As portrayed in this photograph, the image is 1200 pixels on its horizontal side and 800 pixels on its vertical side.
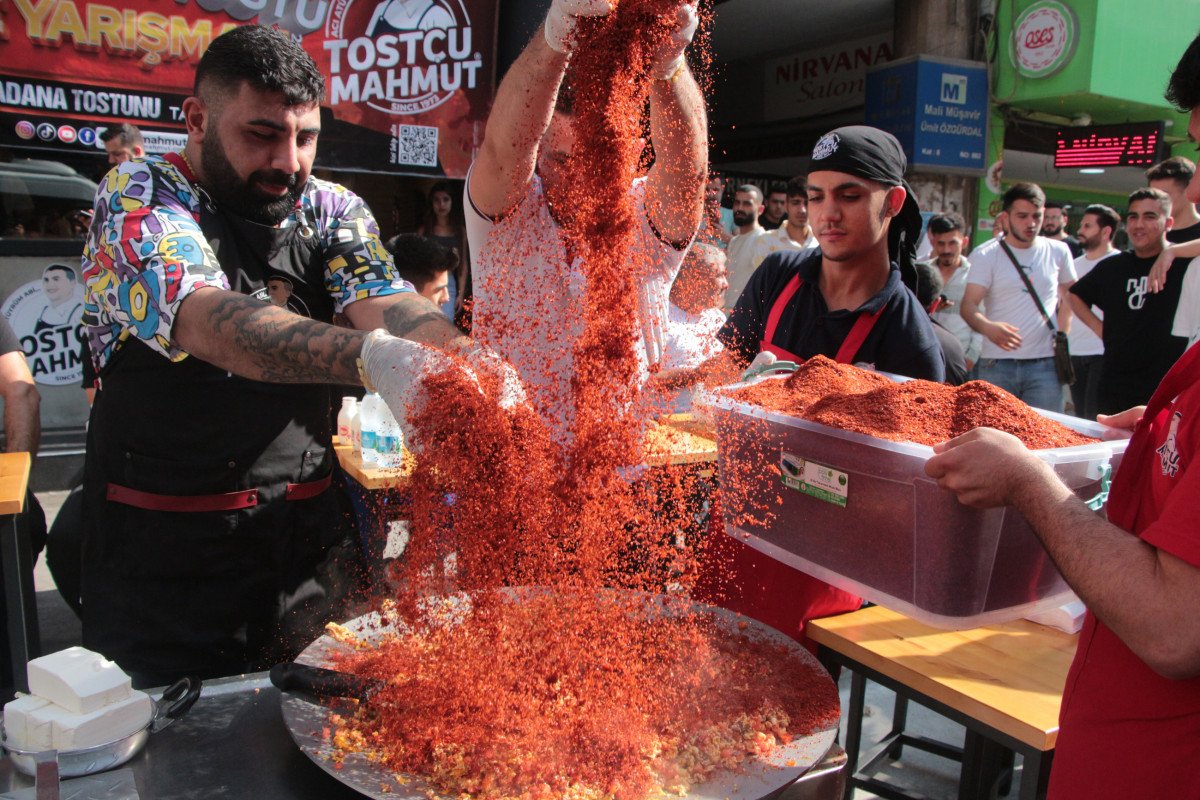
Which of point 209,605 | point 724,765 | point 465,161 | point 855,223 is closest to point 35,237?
point 465,161

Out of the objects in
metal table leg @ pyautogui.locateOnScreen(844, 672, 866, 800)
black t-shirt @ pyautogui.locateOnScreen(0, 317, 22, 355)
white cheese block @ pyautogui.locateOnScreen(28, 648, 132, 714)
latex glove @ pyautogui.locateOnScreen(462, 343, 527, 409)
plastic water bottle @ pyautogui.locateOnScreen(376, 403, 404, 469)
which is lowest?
metal table leg @ pyautogui.locateOnScreen(844, 672, 866, 800)

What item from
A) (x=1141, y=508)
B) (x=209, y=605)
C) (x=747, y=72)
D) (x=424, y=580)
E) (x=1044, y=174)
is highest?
(x=747, y=72)

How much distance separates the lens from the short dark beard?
5.10ft

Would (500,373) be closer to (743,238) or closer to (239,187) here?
(239,187)

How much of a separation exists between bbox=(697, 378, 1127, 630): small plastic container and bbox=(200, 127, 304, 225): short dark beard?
926 mm

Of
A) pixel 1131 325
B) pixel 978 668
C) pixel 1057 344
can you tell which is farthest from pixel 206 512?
pixel 1057 344

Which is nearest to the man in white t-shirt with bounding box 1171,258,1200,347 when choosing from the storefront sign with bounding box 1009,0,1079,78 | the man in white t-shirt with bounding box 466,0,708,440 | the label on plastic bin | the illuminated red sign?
the man in white t-shirt with bounding box 466,0,708,440

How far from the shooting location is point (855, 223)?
2156 millimetres

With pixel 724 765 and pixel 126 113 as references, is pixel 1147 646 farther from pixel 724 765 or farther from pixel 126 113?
pixel 126 113

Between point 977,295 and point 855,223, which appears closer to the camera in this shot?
point 855,223

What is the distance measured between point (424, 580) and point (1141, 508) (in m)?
0.94

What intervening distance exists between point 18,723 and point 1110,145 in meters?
9.73

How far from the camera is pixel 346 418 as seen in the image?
134 inches

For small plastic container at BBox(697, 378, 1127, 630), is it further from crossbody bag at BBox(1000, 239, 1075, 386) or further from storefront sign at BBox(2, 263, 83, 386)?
storefront sign at BBox(2, 263, 83, 386)
